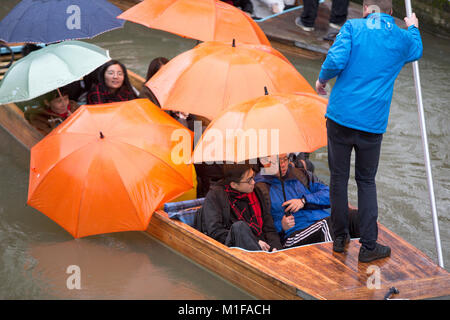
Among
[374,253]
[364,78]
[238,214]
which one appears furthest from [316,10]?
[364,78]

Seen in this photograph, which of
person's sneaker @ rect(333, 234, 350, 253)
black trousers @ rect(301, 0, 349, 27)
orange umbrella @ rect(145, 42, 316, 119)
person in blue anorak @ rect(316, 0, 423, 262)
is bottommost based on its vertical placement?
person's sneaker @ rect(333, 234, 350, 253)

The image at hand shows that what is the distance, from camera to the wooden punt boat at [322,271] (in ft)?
13.1

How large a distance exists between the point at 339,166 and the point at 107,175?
1.62m

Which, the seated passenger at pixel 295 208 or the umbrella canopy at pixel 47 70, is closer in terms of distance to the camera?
the seated passenger at pixel 295 208

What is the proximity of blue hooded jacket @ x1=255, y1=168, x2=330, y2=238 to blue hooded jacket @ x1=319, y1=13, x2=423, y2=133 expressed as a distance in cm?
93

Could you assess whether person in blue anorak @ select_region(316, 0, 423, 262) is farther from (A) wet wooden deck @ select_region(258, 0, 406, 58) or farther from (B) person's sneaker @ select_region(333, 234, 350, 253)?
(A) wet wooden deck @ select_region(258, 0, 406, 58)

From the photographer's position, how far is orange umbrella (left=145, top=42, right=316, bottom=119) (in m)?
4.81

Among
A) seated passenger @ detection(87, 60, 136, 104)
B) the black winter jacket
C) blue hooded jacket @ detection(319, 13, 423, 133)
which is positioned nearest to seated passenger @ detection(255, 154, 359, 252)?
the black winter jacket

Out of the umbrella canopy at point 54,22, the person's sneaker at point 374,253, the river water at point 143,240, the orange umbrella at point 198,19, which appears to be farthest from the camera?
the umbrella canopy at point 54,22

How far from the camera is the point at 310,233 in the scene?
4523 millimetres

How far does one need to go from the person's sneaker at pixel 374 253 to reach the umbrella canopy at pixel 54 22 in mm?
3079

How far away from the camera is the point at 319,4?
9.60 m

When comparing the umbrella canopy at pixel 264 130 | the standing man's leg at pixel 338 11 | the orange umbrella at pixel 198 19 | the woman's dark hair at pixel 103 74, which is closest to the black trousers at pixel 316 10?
the standing man's leg at pixel 338 11

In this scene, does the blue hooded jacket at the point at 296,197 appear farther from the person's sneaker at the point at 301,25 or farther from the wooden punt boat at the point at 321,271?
the person's sneaker at the point at 301,25
